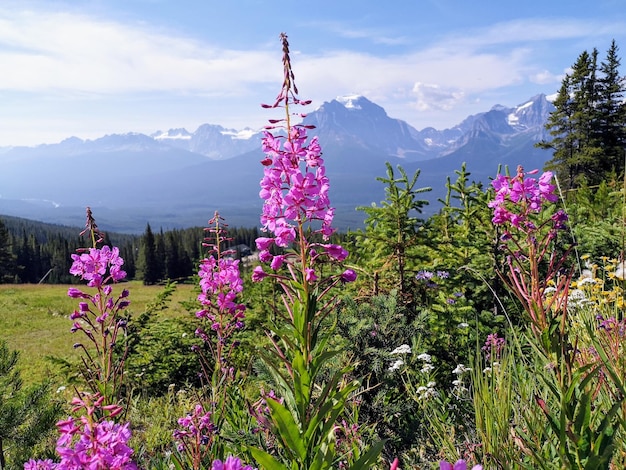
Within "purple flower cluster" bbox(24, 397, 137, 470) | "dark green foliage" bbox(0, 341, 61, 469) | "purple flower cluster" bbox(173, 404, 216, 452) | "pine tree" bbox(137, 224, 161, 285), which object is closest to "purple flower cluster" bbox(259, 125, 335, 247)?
"purple flower cluster" bbox(24, 397, 137, 470)

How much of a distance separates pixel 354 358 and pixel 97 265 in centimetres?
235

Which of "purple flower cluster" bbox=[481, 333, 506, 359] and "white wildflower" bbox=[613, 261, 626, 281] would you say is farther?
"purple flower cluster" bbox=[481, 333, 506, 359]

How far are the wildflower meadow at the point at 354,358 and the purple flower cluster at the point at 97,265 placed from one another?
0.05 feet

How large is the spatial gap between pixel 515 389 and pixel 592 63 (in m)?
35.2

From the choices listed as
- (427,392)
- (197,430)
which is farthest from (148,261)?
(197,430)

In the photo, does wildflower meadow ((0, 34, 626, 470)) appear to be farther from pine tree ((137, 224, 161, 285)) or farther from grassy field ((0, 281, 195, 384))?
pine tree ((137, 224, 161, 285))

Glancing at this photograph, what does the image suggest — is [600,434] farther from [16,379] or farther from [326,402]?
[16,379]

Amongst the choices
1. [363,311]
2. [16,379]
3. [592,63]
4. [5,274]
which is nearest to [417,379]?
[363,311]

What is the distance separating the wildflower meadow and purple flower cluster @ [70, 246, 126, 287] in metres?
0.01

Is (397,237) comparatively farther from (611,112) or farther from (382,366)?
(611,112)

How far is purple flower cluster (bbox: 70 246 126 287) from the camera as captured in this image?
110 inches

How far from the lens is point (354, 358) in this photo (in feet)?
13.5

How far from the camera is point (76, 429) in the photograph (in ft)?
5.60

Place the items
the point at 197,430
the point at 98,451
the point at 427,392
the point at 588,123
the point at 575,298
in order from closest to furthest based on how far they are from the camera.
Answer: the point at 98,451
the point at 197,430
the point at 427,392
the point at 575,298
the point at 588,123
